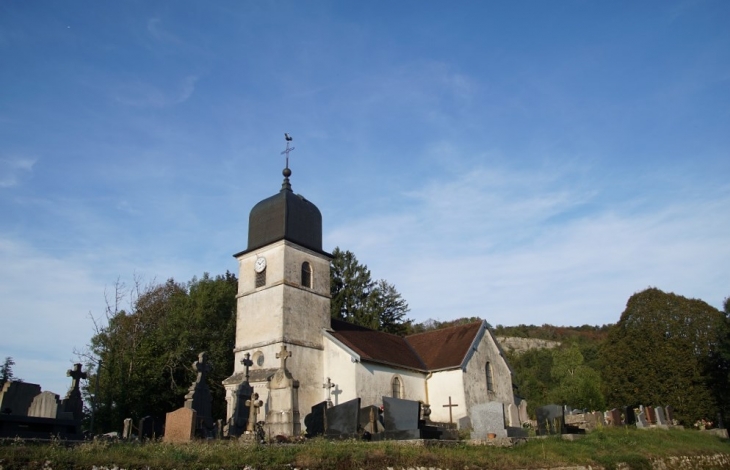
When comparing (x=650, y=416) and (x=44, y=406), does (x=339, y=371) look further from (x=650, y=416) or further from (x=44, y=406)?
(x=650, y=416)

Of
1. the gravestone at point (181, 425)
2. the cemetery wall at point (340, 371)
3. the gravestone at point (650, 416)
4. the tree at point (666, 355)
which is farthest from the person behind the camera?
the tree at point (666, 355)

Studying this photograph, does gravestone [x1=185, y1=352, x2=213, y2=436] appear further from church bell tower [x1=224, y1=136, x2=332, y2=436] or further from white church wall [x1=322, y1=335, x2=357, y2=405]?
white church wall [x1=322, y1=335, x2=357, y2=405]

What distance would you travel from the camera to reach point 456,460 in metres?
11.4

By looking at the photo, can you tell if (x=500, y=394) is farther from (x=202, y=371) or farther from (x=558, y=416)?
(x=202, y=371)

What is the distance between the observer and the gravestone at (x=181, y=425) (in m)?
14.4

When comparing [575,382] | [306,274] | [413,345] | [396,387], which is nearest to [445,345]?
[413,345]

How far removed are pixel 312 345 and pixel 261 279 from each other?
12.8ft

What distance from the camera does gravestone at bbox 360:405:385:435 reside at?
1543 centimetres

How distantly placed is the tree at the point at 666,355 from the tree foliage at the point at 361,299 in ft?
50.0

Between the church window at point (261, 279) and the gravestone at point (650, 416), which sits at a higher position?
the church window at point (261, 279)

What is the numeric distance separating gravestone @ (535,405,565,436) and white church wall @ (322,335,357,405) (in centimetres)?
754

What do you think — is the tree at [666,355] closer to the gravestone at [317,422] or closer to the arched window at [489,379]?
the arched window at [489,379]

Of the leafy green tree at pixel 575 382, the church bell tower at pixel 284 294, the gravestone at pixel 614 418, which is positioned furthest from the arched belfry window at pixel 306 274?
the leafy green tree at pixel 575 382

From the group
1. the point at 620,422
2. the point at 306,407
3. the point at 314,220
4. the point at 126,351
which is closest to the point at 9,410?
the point at 306,407
